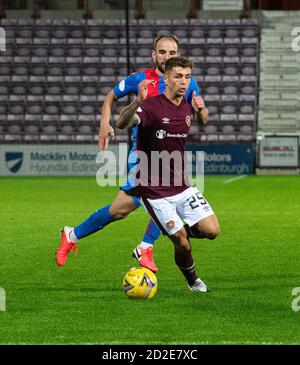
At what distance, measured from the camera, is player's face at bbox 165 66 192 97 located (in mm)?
8367

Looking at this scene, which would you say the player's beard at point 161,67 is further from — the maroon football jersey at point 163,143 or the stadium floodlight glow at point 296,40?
the stadium floodlight glow at point 296,40

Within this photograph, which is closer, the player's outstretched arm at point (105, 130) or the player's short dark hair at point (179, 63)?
the player's short dark hair at point (179, 63)

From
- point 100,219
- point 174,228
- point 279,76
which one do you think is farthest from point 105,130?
point 279,76

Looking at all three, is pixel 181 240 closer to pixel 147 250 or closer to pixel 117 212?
pixel 117 212

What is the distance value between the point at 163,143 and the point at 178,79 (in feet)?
1.89

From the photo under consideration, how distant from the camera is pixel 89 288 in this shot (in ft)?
30.0

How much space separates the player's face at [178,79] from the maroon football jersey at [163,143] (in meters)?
0.18

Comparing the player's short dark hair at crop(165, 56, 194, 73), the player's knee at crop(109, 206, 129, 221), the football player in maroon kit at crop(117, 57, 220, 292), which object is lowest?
the player's knee at crop(109, 206, 129, 221)

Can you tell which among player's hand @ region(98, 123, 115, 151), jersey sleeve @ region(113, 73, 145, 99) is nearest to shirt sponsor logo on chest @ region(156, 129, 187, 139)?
player's hand @ region(98, 123, 115, 151)

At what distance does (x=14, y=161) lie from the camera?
2997 centimetres

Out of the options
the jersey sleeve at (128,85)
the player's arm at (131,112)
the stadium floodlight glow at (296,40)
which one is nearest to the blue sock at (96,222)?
the jersey sleeve at (128,85)

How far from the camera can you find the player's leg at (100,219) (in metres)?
9.66

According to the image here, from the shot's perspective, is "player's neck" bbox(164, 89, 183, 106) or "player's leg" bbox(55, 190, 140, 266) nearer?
"player's neck" bbox(164, 89, 183, 106)

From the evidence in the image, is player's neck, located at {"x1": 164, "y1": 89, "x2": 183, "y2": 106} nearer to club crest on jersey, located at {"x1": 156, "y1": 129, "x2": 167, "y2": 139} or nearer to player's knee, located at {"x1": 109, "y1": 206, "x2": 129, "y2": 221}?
club crest on jersey, located at {"x1": 156, "y1": 129, "x2": 167, "y2": 139}
